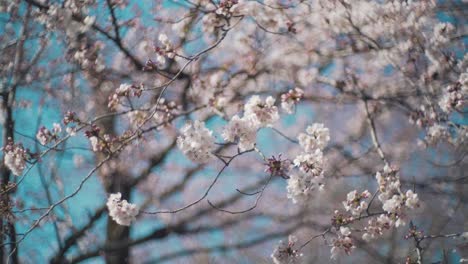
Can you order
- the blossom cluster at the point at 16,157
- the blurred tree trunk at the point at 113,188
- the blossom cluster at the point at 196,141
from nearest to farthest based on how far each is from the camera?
the blossom cluster at the point at 196,141
the blossom cluster at the point at 16,157
the blurred tree trunk at the point at 113,188

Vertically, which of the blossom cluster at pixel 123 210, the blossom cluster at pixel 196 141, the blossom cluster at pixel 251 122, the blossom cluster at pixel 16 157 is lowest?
the blossom cluster at pixel 251 122

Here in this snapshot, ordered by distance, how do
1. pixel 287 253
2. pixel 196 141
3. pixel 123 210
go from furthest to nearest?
pixel 287 253, pixel 123 210, pixel 196 141

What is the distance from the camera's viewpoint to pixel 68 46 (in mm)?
4508

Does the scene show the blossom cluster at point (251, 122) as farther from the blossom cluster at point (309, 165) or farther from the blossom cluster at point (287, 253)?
the blossom cluster at point (287, 253)

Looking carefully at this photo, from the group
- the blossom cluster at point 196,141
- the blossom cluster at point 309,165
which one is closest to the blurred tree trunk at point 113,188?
the blossom cluster at point 196,141

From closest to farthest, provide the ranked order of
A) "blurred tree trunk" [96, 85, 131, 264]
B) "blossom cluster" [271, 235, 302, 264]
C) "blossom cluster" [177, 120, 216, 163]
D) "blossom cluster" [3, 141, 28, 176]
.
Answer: "blossom cluster" [177, 120, 216, 163] → "blossom cluster" [271, 235, 302, 264] → "blossom cluster" [3, 141, 28, 176] → "blurred tree trunk" [96, 85, 131, 264]

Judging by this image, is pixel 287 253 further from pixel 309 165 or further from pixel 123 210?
pixel 123 210

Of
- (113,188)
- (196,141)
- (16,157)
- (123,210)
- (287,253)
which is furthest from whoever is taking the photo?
(113,188)

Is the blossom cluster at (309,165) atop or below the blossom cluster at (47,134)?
below

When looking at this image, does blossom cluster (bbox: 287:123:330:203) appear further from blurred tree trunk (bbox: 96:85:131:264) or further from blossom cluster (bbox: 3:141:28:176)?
blurred tree trunk (bbox: 96:85:131:264)

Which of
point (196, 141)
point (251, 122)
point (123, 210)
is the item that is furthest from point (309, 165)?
point (123, 210)

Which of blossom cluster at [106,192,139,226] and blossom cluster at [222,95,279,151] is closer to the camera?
blossom cluster at [222,95,279,151]

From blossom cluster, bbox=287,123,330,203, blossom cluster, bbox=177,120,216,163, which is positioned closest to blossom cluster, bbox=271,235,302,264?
blossom cluster, bbox=287,123,330,203

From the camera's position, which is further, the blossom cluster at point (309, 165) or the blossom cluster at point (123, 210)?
the blossom cluster at point (123, 210)
